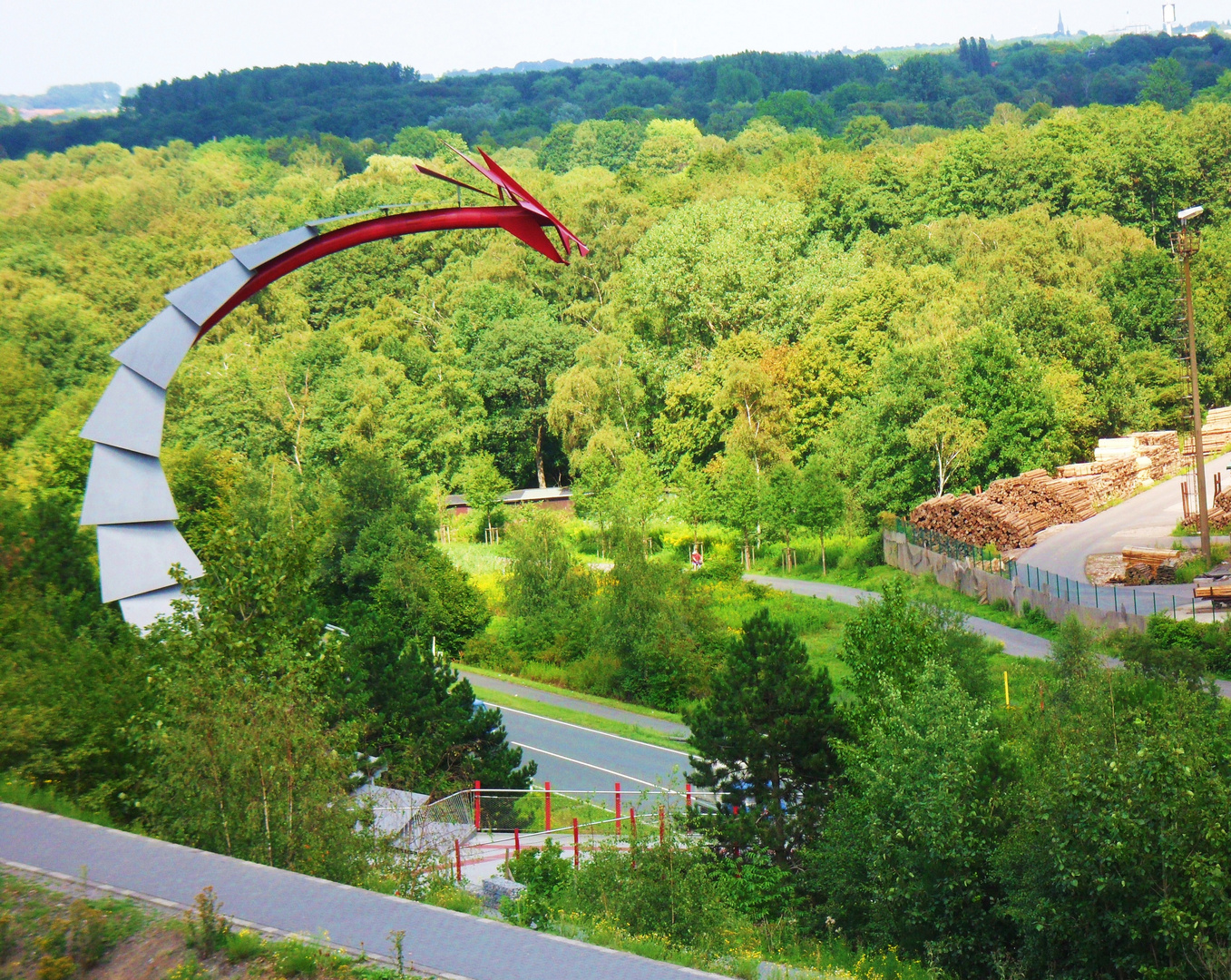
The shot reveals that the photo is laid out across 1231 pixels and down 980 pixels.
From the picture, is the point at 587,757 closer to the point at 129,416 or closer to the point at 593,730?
the point at 593,730

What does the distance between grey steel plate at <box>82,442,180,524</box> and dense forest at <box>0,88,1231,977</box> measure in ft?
4.15

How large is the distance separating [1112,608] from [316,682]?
26.4m

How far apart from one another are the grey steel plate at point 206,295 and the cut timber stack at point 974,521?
33.0 meters

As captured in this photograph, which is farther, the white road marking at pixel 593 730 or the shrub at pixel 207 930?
the white road marking at pixel 593 730

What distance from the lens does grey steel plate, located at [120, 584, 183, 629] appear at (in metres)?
19.2

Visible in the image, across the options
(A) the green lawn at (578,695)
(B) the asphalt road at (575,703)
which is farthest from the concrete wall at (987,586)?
(B) the asphalt road at (575,703)

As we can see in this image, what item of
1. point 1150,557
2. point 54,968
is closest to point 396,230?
point 54,968

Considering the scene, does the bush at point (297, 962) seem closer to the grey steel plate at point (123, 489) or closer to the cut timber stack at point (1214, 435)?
the grey steel plate at point (123, 489)

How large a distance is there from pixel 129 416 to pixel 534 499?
52.4 metres

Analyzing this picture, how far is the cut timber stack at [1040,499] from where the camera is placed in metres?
49.3

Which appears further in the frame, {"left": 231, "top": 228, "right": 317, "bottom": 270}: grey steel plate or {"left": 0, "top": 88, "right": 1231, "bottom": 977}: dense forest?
{"left": 231, "top": 228, "right": 317, "bottom": 270}: grey steel plate

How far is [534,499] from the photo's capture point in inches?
2820

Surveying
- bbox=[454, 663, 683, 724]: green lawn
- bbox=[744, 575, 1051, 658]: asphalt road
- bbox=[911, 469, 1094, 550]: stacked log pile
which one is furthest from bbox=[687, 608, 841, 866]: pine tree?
bbox=[911, 469, 1094, 550]: stacked log pile

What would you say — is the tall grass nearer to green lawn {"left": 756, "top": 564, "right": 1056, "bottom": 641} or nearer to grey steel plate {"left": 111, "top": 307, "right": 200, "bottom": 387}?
grey steel plate {"left": 111, "top": 307, "right": 200, "bottom": 387}
